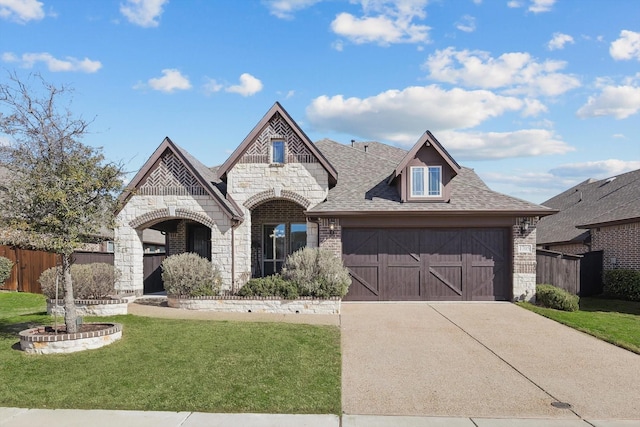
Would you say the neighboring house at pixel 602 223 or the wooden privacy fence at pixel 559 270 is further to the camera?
the neighboring house at pixel 602 223

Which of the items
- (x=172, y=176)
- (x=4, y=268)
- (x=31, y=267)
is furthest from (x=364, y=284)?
(x=4, y=268)

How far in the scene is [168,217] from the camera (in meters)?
15.8

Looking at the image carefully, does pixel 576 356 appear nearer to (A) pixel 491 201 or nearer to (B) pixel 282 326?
(B) pixel 282 326

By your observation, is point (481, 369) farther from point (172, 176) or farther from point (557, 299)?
point (172, 176)

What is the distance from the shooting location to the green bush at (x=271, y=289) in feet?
44.2

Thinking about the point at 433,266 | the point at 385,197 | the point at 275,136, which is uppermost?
the point at 275,136

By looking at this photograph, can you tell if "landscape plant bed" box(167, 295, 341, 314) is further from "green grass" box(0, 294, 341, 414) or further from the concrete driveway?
"green grass" box(0, 294, 341, 414)

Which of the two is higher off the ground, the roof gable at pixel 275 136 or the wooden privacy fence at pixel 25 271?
the roof gable at pixel 275 136

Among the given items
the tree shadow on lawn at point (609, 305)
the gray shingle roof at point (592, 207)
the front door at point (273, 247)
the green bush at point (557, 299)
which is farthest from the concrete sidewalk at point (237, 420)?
the gray shingle roof at point (592, 207)

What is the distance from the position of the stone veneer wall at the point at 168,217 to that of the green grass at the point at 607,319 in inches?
390

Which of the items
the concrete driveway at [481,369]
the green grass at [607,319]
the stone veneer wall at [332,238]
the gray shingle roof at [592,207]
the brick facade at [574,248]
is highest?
the gray shingle roof at [592,207]

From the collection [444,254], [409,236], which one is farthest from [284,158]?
[444,254]

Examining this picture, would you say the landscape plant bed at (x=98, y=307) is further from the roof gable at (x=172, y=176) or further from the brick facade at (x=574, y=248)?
the brick facade at (x=574, y=248)

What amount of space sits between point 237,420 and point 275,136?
12.1 metres
